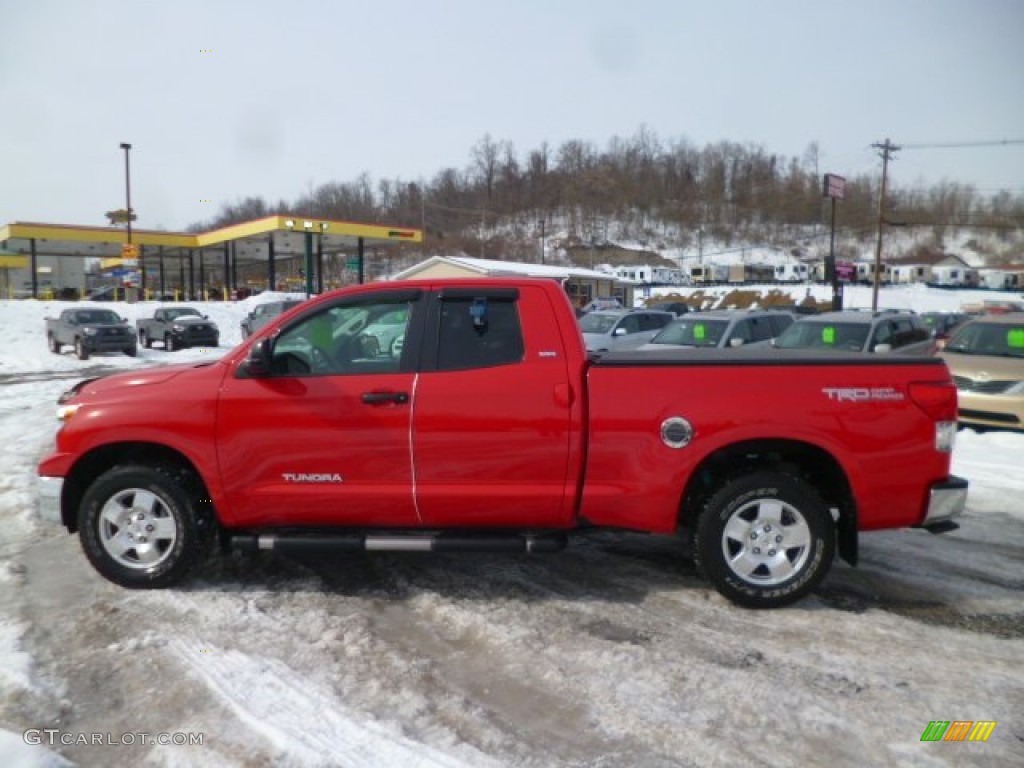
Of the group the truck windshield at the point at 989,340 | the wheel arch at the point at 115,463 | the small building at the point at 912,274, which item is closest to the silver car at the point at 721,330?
the truck windshield at the point at 989,340

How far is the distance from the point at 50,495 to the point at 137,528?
0.58m

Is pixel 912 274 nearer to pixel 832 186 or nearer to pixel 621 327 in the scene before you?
pixel 832 186

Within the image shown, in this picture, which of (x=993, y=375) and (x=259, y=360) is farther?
(x=993, y=375)

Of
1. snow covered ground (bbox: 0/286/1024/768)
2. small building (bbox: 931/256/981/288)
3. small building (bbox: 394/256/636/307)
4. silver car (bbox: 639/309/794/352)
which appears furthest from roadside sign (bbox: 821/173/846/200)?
small building (bbox: 931/256/981/288)

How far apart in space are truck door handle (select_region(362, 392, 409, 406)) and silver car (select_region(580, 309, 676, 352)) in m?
15.0

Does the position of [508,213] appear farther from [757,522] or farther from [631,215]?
[757,522]

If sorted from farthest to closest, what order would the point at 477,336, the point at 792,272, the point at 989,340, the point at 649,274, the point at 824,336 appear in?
1. the point at 792,272
2. the point at 649,274
3. the point at 824,336
4. the point at 989,340
5. the point at 477,336

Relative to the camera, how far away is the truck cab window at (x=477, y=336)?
4.46 meters

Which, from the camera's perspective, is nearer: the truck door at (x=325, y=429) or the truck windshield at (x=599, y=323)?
the truck door at (x=325, y=429)

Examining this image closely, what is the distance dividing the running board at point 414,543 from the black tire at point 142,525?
0.43 m

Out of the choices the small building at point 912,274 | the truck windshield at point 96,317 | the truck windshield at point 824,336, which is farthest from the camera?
the small building at point 912,274

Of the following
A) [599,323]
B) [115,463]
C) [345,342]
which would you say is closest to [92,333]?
[599,323]

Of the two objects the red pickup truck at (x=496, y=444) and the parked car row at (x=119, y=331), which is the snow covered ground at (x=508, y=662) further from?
the parked car row at (x=119, y=331)

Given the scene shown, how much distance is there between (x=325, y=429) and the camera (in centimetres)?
441
